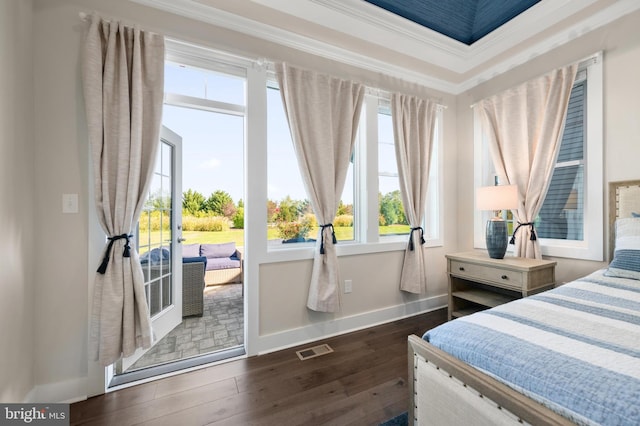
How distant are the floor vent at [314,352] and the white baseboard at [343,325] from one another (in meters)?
0.12

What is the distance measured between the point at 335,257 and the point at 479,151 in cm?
215

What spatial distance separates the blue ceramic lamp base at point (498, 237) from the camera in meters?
2.45

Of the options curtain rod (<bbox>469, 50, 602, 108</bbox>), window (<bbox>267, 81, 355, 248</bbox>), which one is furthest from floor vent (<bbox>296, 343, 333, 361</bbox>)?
curtain rod (<bbox>469, 50, 602, 108</bbox>)

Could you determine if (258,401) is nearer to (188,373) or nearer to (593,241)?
(188,373)

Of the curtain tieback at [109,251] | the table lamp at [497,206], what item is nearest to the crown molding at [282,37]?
the table lamp at [497,206]

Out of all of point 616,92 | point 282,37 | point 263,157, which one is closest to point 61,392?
point 263,157

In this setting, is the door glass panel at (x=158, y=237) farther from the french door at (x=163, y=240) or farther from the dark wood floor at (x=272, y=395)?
the dark wood floor at (x=272, y=395)

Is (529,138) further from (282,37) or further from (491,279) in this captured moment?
(282,37)

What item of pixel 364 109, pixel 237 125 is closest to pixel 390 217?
pixel 364 109

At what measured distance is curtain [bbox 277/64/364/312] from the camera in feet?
7.66

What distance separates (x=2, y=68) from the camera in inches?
54.5

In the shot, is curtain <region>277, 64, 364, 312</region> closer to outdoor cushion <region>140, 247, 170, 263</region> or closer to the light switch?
outdoor cushion <region>140, 247, 170, 263</region>

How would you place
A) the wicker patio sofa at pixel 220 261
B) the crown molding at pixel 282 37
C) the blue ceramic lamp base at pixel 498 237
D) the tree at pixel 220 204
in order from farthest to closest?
the tree at pixel 220 204, the wicker patio sofa at pixel 220 261, the blue ceramic lamp base at pixel 498 237, the crown molding at pixel 282 37

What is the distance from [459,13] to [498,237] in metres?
2.10
